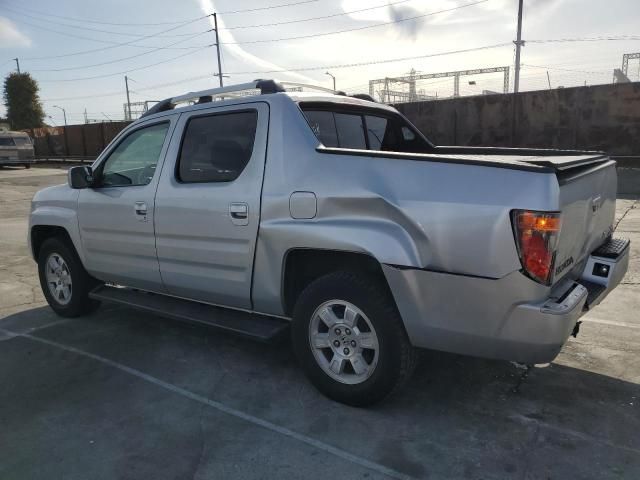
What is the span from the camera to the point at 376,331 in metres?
3.01

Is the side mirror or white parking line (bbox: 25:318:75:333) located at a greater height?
the side mirror

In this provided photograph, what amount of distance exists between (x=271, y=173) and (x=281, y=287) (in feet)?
2.40

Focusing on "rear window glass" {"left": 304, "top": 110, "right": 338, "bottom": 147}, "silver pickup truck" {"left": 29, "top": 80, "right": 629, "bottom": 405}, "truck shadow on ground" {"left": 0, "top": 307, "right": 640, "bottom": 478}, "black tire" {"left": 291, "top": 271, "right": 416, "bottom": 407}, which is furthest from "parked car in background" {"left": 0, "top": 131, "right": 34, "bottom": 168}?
"black tire" {"left": 291, "top": 271, "right": 416, "bottom": 407}

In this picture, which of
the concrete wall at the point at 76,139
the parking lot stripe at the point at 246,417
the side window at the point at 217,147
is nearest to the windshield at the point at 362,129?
the side window at the point at 217,147

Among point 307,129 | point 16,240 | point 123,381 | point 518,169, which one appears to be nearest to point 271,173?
point 307,129

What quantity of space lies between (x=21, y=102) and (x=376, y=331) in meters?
66.6

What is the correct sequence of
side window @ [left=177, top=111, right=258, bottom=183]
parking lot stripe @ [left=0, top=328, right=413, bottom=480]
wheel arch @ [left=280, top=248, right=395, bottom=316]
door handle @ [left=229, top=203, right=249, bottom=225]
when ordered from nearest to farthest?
parking lot stripe @ [left=0, top=328, right=413, bottom=480]
wheel arch @ [left=280, top=248, right=395, bottom=316]
door handle @ [left=229, top=203, right=249, bottom=225]
side window @ [left=177, top=111, right=258, bottom=183]

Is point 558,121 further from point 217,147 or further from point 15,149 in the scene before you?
point 15,149

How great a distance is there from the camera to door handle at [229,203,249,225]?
3453 millimetres

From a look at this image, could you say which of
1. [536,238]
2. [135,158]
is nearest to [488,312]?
[536,238]

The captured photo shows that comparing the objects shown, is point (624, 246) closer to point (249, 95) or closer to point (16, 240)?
point (249, 95)

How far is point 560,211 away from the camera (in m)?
2.57

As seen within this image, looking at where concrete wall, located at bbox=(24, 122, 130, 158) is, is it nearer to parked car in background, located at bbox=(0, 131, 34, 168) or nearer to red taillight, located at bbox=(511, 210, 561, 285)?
parked car in background, located at bbox=(0, 131, 34, 168)

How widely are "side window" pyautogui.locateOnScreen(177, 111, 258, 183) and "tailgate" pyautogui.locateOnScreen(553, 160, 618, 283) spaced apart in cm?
196
